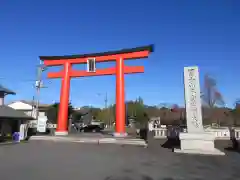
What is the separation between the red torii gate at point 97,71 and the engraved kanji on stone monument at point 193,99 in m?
8.34

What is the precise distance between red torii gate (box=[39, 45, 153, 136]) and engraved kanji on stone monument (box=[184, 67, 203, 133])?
834 centimetres

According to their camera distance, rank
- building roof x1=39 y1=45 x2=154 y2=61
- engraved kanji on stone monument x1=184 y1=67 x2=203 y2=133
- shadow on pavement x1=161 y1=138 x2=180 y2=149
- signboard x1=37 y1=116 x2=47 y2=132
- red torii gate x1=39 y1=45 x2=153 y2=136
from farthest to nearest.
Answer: signboard x1=37 y1=116 x2=47 y2=132 < building roof x1=39 y1=45 x2=154 y2=61 < red torii gate x1=39 y1=45 x2=153 y2=136 < shadow on pavement x1=161 y1=138 x2=180 y2=149 < engraved kanji on stone monument x1=184 y1=67 x2=203 y2=133

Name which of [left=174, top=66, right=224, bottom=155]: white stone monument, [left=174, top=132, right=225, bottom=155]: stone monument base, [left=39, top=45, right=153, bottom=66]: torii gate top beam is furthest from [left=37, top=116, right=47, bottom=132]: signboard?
[left=174, top=132, right=225, bottom=155]: stone monument base

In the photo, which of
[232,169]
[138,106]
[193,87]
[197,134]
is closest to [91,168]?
[232,169]

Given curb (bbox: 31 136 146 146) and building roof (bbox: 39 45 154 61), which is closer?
curb (bbox: 31 136 146 146)

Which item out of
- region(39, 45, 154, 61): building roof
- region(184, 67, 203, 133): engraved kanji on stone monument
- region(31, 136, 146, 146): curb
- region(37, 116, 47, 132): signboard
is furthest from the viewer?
region(37, 116, 47, 132): signboard

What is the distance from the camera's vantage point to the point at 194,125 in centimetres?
1120

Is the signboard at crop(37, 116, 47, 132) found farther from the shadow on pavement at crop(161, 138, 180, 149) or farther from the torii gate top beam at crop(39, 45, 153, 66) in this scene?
the shadow on pavement at crop(161, 138, 180, 149)

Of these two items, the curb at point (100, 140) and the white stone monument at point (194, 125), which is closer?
the white stone monument at point (194, 125)

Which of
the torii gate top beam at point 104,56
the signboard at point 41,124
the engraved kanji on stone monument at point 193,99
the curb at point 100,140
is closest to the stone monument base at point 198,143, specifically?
the engraved kanji on stone monument at point 193,99

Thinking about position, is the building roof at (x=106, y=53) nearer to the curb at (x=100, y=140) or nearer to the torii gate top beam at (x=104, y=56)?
the torii gate top beam at (x=104, y=56)

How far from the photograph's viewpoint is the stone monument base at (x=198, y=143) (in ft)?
34.7

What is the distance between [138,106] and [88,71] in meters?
43.8

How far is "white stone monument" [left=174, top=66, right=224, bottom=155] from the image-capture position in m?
10.6
